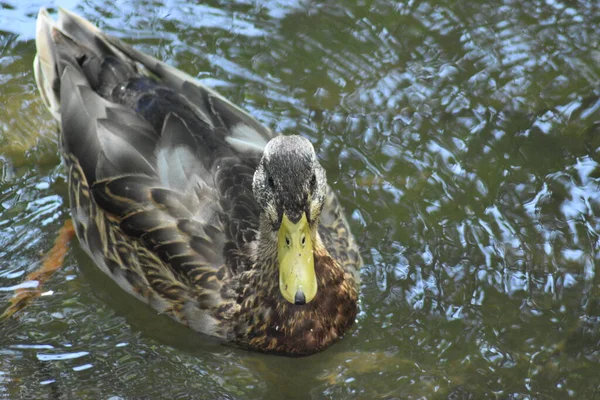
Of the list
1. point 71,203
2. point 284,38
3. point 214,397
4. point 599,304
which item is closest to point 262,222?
point 214,397

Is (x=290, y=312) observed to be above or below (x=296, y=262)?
below

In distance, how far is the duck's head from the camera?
4.93 meters

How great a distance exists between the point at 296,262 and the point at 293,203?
39 cm

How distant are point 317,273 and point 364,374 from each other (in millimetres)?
657

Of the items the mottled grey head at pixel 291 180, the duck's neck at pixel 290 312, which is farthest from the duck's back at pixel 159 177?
the mottled grey head at pixel 291 180

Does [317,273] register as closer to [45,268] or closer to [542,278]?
[542,278]

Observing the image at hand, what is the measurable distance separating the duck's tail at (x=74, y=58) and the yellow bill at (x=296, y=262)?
6.59 feet

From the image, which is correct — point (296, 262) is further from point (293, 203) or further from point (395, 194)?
point (395, 194)

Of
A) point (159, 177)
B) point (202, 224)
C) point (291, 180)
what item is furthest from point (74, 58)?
point (291, 180)

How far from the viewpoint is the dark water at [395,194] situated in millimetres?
5469

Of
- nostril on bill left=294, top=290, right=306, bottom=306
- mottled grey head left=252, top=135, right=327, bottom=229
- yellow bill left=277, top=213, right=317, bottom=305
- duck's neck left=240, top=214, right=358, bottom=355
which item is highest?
mottled grey head left=252, top=135, right=327, bottom=229

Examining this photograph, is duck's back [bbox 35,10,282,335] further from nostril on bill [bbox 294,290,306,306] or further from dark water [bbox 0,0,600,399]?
nostril on bill [bbox 294,290,306,306]

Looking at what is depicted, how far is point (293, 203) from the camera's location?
496cm

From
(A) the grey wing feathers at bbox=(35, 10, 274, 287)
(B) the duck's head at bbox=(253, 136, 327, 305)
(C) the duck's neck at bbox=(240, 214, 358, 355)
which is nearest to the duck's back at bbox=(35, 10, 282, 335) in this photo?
(A) the grey wing feathers at bbox=(35, 10, 274, 287)
